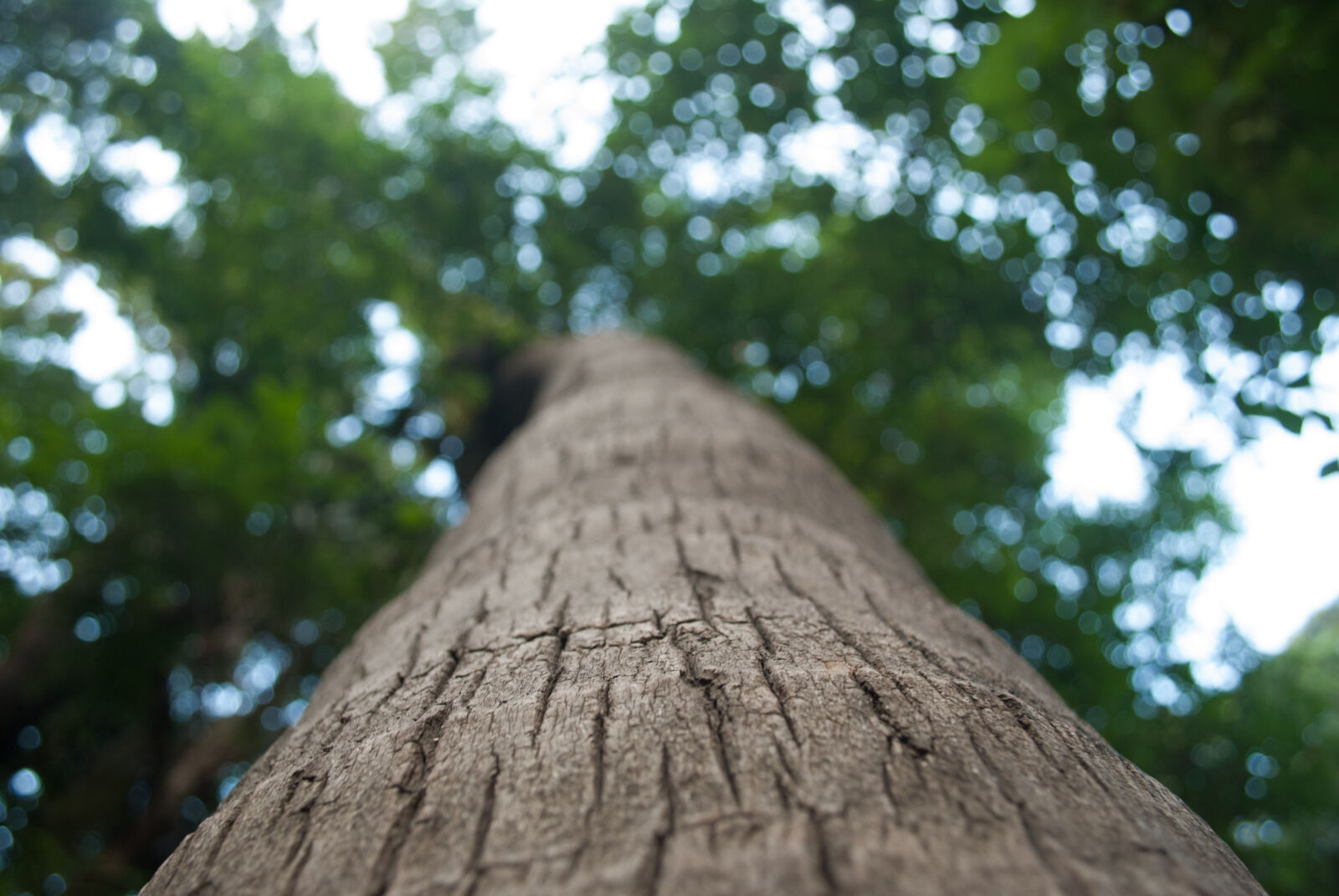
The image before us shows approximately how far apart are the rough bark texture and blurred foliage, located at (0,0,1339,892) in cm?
138

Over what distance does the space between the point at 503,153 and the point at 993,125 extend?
4.41 meters

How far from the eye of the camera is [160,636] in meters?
4.37

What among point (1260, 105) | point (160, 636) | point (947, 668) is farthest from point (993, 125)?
point (160, 636)

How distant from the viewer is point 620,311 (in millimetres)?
7781

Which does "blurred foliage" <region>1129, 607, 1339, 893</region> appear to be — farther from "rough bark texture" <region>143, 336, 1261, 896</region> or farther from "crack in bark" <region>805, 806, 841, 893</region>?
"crack in bark" <region>805, 806, 841, 893</region>

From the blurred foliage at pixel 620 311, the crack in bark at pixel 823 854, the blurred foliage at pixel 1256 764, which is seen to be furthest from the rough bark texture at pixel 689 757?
the blurred foliage at pixel 1256 764

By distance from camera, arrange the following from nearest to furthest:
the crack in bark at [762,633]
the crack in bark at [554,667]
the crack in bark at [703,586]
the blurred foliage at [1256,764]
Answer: the crack in bark at [554,667] < the crack in bark at [762,633] < the crack in bark at [703,586] < the blurred foliage at [1256,764]

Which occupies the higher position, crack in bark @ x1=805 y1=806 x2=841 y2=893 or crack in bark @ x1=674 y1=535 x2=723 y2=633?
crack in bark @ x1=674 y1=535 x2=723 y2=633

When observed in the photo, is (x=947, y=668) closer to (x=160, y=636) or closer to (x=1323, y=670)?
(x=160, y=636)

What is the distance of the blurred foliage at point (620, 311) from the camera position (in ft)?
9.93

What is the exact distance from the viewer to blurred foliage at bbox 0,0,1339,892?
3027 millimetres

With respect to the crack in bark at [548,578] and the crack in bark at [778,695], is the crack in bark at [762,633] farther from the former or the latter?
the crack in bark at [548,578]

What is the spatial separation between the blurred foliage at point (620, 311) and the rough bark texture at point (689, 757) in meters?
1.38

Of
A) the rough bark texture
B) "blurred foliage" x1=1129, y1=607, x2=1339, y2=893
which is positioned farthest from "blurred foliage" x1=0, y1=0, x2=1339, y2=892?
the rough bark texture
